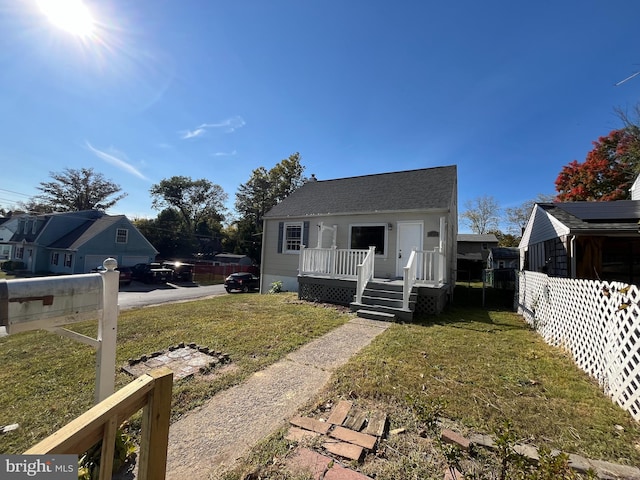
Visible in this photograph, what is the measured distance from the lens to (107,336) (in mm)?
2209

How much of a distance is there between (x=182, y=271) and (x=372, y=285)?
19744 mm

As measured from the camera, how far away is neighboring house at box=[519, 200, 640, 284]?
22.0ft

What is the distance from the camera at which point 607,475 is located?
6.57ft

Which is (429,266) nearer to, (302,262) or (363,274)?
(363,274)

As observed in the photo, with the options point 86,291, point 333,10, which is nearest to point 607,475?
point 86,291

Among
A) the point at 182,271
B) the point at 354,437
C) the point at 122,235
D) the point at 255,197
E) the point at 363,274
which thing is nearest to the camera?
the point at 354,437

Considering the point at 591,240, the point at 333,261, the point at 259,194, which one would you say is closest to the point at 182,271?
the point at 259,194

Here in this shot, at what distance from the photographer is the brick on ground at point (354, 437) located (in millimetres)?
2285

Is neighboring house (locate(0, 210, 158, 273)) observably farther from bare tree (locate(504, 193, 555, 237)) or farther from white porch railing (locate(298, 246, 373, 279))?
bare tree (locate(504, 193, 555, 237))

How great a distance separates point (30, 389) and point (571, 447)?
586 centimetres

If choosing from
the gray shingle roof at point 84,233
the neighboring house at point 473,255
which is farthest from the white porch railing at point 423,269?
the gray shingle roof at point 84,233

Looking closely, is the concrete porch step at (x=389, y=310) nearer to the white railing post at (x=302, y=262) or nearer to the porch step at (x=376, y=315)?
the porch step at (x=376, y=315)

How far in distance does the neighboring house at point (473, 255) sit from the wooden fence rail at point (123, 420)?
2162cm

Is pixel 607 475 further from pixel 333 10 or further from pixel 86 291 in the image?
pixel 333 10
